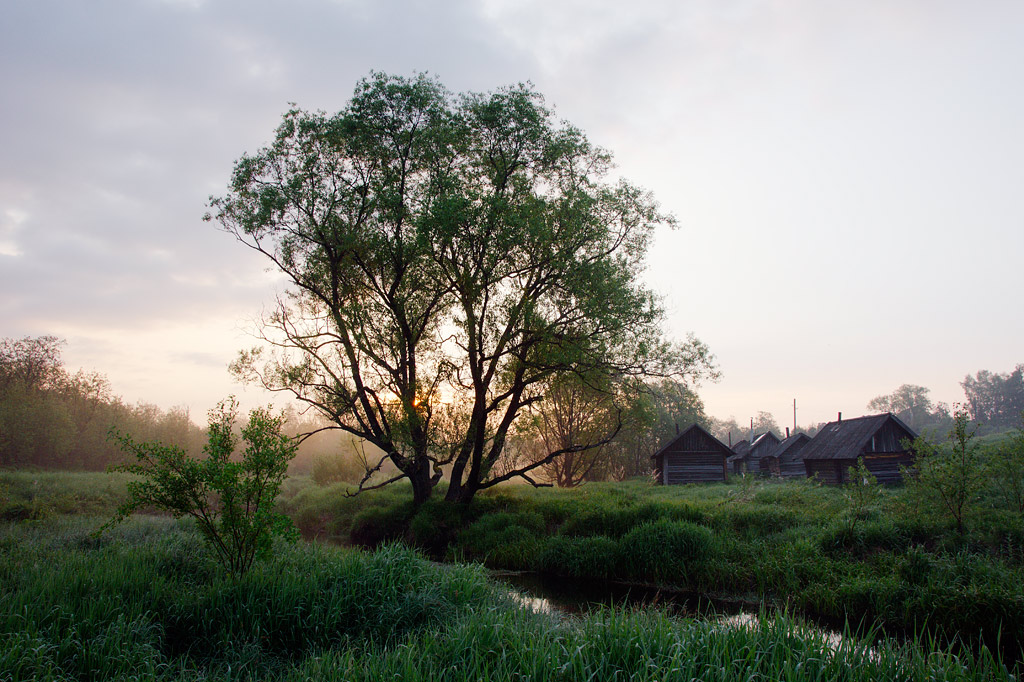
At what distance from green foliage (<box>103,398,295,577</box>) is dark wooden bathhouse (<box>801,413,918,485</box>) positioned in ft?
95.3

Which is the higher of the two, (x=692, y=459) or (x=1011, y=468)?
(x=1011, y=468)

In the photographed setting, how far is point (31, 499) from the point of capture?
20938mm

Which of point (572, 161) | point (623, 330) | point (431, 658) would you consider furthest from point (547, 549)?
point (572, 161)

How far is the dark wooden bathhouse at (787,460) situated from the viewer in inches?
1391

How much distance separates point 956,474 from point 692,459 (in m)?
23.0

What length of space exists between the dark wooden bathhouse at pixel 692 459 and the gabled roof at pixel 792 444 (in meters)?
6.38

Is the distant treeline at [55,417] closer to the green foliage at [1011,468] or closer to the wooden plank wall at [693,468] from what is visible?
the wooden plank wall at [693,468]

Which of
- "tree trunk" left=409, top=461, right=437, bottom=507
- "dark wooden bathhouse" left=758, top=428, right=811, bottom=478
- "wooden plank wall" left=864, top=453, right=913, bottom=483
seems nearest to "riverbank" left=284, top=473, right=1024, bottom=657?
"tree trunk" left=409, top=461, right=437, bottom=507

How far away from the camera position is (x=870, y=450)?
28.4 m

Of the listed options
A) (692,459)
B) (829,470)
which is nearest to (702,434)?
(692,459)

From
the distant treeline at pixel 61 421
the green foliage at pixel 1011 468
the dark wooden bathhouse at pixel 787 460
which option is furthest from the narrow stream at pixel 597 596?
the dark wooden bathhouse at pixel 787 460

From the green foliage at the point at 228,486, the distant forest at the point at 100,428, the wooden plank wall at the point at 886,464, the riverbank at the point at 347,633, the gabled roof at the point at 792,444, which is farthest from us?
the gabled roof at the point at 792,444

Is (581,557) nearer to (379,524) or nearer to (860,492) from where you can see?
(860,492)

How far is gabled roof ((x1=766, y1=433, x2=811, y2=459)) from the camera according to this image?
38.3m
